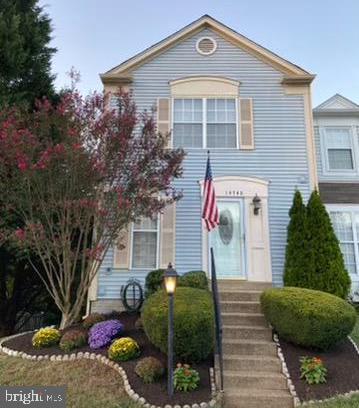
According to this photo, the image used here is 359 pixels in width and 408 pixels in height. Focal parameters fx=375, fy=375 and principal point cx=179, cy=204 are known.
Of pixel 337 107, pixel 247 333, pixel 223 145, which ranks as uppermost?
pixel 337 107

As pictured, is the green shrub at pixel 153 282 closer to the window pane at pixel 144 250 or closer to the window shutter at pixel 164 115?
the window pane at pixel 144 250

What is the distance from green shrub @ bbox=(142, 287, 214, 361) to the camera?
5.40 meters

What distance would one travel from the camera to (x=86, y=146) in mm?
7520

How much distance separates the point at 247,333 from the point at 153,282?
2378 millimetres

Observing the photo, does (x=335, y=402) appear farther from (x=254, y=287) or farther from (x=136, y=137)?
(x=136, y=137)

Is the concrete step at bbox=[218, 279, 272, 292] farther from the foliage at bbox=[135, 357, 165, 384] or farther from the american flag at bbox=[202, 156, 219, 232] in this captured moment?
the foliage at bbox=[135, 357, 165, 384]

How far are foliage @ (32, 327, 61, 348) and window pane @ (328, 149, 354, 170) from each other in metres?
8.68

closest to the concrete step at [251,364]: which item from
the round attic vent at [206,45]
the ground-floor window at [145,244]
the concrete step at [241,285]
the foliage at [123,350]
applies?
the foliage at [123,350]

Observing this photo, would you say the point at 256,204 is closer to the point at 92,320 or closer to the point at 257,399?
the point at 92,320

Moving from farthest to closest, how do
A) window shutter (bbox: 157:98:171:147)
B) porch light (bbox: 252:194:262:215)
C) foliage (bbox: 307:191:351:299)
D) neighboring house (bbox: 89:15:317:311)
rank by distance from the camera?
window shutter (bbox: 157:98:171:147)
porch light (bbox: 252:194:262:215)
neighboring house (bbox: 89:15:317:311)
foliage (bbox: 307:191:351:299)

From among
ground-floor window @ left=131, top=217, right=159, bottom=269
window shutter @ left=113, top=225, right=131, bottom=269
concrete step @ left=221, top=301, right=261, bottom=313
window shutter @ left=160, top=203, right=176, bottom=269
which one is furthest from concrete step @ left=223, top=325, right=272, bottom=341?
window shutter @ left=113, top=225, right=131, bottom=269

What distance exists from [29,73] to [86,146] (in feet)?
14.6

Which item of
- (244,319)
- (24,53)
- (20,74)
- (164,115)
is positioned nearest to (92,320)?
(244,319)

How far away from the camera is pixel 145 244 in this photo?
914 cm
